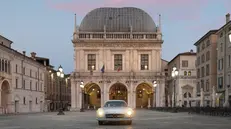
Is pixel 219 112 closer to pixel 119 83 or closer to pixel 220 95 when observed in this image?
pixel 220 95

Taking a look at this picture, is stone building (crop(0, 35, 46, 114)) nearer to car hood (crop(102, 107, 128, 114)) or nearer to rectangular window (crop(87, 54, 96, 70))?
rectangular window (crop(87, 54, 96, 70))

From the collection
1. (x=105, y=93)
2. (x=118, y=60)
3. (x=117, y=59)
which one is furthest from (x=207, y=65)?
(x=105, y=93)

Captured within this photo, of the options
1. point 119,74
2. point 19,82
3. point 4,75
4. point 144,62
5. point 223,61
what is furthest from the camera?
point 144,62

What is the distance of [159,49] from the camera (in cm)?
9262

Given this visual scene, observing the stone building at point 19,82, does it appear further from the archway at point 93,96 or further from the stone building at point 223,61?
the stone building at point 223,61

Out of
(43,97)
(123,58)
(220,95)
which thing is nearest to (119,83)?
(123,58)

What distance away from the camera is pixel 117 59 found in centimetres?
9275

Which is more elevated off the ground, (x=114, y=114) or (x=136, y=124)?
(x=114, y=114)

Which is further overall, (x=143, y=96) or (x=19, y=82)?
(x=143, y=96)

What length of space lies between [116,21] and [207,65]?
1139 inches

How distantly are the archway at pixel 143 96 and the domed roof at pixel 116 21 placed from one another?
14540 mm

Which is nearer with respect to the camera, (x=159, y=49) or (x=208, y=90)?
(x=208, y=90)

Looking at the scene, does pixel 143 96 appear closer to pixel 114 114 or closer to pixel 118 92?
pixel 118 92

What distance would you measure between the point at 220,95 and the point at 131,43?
104ft
